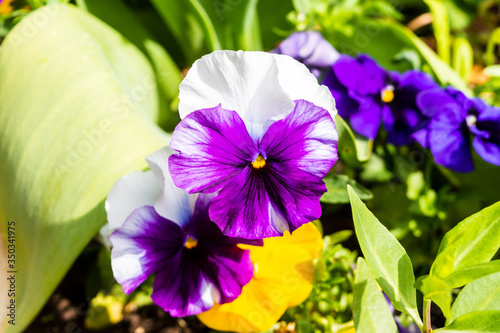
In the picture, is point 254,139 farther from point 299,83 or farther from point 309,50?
point 309,50

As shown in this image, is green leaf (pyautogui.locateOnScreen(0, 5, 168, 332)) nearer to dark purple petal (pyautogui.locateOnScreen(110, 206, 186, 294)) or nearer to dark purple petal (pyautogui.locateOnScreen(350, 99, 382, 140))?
dark purple petal (pyautogui.locateOnScreen(110, 206, 186, 294))

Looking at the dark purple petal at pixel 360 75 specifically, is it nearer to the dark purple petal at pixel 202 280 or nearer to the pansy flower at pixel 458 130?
the pansy flower at pixel 458 130

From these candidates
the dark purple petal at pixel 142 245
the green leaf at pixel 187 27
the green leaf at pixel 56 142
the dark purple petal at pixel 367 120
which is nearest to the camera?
the dark purple petal at pixel 142 245

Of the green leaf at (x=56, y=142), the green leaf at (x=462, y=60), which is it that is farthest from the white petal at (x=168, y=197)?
the green leaf at (x=462, y=60)

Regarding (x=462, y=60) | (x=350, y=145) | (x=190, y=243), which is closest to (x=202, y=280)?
(x=190, y=243)

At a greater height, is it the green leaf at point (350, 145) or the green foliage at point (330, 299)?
the green leaf at point (350, 145)

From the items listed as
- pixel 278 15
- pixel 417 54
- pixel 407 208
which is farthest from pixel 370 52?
pixel 407 208

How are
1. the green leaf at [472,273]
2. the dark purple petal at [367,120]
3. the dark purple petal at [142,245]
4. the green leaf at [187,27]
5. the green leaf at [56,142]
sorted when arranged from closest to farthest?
the green leaf at [472,273]
the dark purple petal at [142,245]
the green leaf at [56,142]
the dark purple petal at [367,120]
the green leaf at [187,27]

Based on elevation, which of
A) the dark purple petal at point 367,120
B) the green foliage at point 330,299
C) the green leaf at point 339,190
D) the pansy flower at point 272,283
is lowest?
the green foliage at point 330,299
